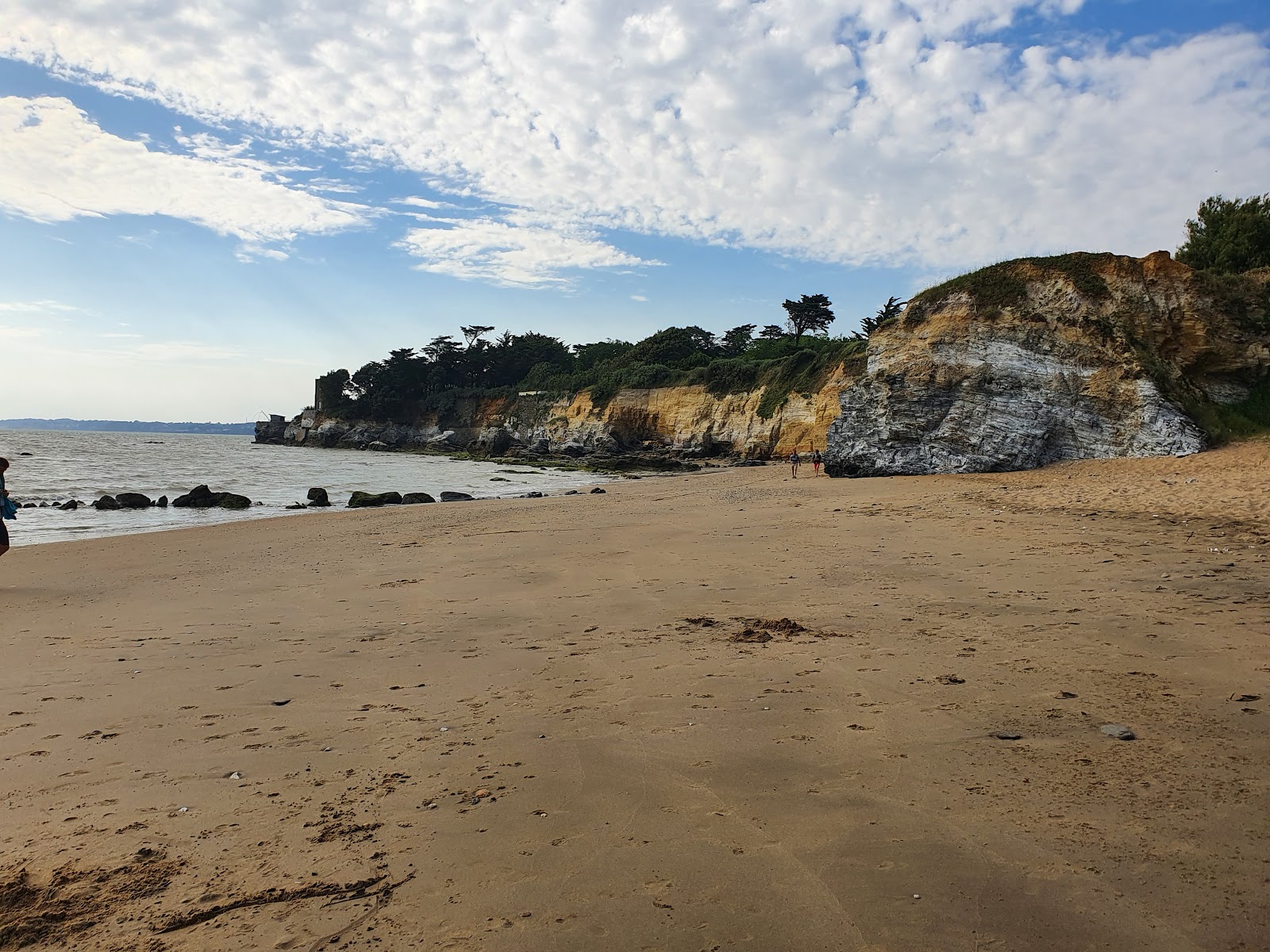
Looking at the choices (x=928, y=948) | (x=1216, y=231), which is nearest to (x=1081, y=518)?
(x=928, y=948)

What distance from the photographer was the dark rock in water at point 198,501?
786 inches

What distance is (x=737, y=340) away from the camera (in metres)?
70.9

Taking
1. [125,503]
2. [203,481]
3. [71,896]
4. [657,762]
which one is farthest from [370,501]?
[71,896]

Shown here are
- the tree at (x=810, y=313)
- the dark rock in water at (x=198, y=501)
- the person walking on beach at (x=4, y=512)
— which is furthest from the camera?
the tree at (x=810, y=313)

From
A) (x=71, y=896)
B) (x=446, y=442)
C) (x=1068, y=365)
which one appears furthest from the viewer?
(x=446, y=442)

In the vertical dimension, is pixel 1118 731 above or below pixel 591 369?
below

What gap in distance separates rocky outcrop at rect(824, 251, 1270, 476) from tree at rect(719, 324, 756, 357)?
4981 centimetres

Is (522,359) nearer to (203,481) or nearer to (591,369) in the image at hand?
(591,369)

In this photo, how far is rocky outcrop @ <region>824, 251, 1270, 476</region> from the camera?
1866 cm

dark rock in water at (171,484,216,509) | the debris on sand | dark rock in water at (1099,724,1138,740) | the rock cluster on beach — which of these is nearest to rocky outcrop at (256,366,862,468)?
dark rock in water at (171,484,216,509)

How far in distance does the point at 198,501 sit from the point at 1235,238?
3362 cm

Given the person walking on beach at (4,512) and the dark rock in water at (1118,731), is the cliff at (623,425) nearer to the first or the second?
the person walking on beach at (4,512)

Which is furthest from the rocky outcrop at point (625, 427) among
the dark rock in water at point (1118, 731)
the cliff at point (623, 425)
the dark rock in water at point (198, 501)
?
the dark rock in water at point (1118, 731)

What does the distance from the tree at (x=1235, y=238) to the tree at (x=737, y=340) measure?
153ft
